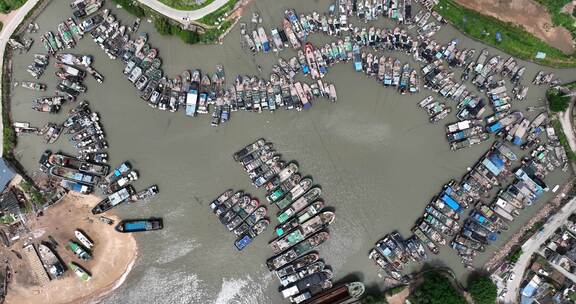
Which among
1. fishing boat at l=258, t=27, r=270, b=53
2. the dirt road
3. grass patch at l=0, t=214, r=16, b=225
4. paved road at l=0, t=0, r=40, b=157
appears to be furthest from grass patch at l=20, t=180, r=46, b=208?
the dirt road

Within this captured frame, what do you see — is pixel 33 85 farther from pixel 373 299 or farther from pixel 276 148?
pixel 373 299

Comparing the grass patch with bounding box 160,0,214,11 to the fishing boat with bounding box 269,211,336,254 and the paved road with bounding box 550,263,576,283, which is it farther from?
the paved road with bounding box 550,263,576,283

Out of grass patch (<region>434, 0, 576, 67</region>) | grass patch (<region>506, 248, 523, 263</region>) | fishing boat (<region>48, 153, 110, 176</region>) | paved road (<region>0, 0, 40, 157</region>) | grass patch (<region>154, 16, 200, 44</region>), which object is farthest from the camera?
paved road (<region>0, 0, 40, 157</region>)

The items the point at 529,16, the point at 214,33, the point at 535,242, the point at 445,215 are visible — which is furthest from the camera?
the point at 214,33

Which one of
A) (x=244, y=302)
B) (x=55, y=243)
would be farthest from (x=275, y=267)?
(x=55, y=243)

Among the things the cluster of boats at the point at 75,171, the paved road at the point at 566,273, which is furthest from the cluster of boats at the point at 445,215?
the cluster of boats at the point at 75,171

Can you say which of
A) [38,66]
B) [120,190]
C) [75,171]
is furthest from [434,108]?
[38,66]
